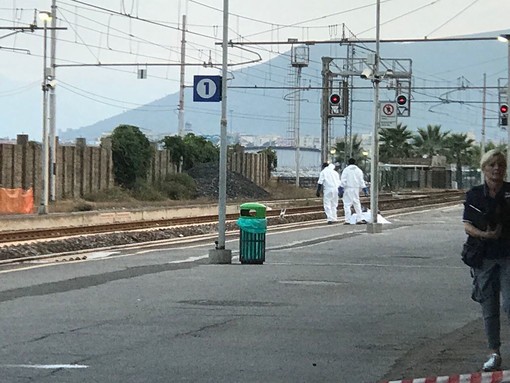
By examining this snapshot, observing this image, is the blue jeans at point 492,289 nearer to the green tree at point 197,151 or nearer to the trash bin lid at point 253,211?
the trash bin lid at point 253,211

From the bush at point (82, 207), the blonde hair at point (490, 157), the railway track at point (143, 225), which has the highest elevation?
the blonde hair at point (490, 157)

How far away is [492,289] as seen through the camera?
1025 cm

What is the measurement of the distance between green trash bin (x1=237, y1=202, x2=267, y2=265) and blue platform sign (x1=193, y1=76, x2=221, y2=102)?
1.98 metres

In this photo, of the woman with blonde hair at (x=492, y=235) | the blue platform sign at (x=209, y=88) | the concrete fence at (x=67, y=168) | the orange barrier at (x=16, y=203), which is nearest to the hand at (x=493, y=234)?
the woman with blonde hair at (x=492, y=235)

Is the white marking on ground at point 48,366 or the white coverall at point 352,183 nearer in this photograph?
the white marking on ground at point 48,366

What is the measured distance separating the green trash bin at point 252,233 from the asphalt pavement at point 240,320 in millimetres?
266

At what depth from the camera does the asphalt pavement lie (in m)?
10.3

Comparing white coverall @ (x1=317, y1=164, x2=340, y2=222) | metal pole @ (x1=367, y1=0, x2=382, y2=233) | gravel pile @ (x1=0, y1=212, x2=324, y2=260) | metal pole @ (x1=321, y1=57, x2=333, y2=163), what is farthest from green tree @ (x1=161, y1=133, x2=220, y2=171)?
metal pole @ (x1=367, y1=0, x2=382, y2=233)

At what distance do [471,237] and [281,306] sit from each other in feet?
16.3

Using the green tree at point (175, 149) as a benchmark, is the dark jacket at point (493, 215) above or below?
below

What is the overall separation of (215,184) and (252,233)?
157 feet

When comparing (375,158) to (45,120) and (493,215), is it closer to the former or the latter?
(45,120)

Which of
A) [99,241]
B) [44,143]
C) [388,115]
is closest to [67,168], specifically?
[44,143]

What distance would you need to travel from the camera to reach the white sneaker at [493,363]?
33.0 ft
